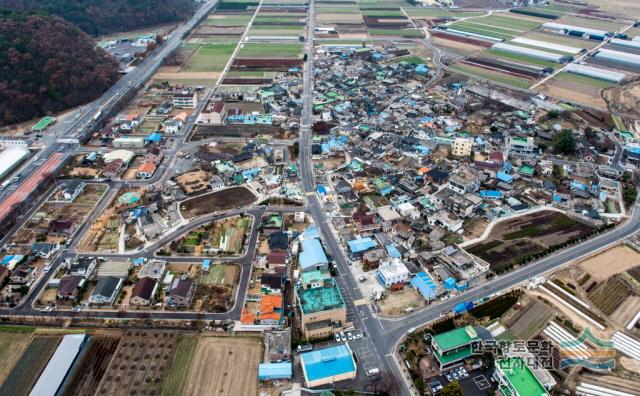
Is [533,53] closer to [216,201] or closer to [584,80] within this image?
[584,80]

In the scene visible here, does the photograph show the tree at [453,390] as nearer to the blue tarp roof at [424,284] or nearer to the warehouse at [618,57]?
the blue tarp roof at [424,284]

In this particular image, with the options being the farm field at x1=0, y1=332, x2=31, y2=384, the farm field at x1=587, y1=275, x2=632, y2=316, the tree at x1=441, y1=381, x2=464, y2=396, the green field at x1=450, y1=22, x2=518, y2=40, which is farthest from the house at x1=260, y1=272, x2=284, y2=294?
the green field at x1=450, y1=22, x2=518, y2=40

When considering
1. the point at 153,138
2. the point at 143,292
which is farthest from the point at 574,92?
the point at 143,292

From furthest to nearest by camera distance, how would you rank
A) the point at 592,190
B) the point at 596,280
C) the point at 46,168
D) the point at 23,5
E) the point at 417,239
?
the point at 23,5
the point at 46,168
the point at 592,190
the point at 417,239
the point at 596,280

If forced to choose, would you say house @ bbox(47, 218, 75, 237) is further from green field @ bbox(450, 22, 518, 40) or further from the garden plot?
green field @ bbox(450, 22, 518, 40)

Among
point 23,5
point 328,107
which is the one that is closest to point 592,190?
point 328,107

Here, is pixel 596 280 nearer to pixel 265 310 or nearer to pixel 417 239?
pixel 417 239
